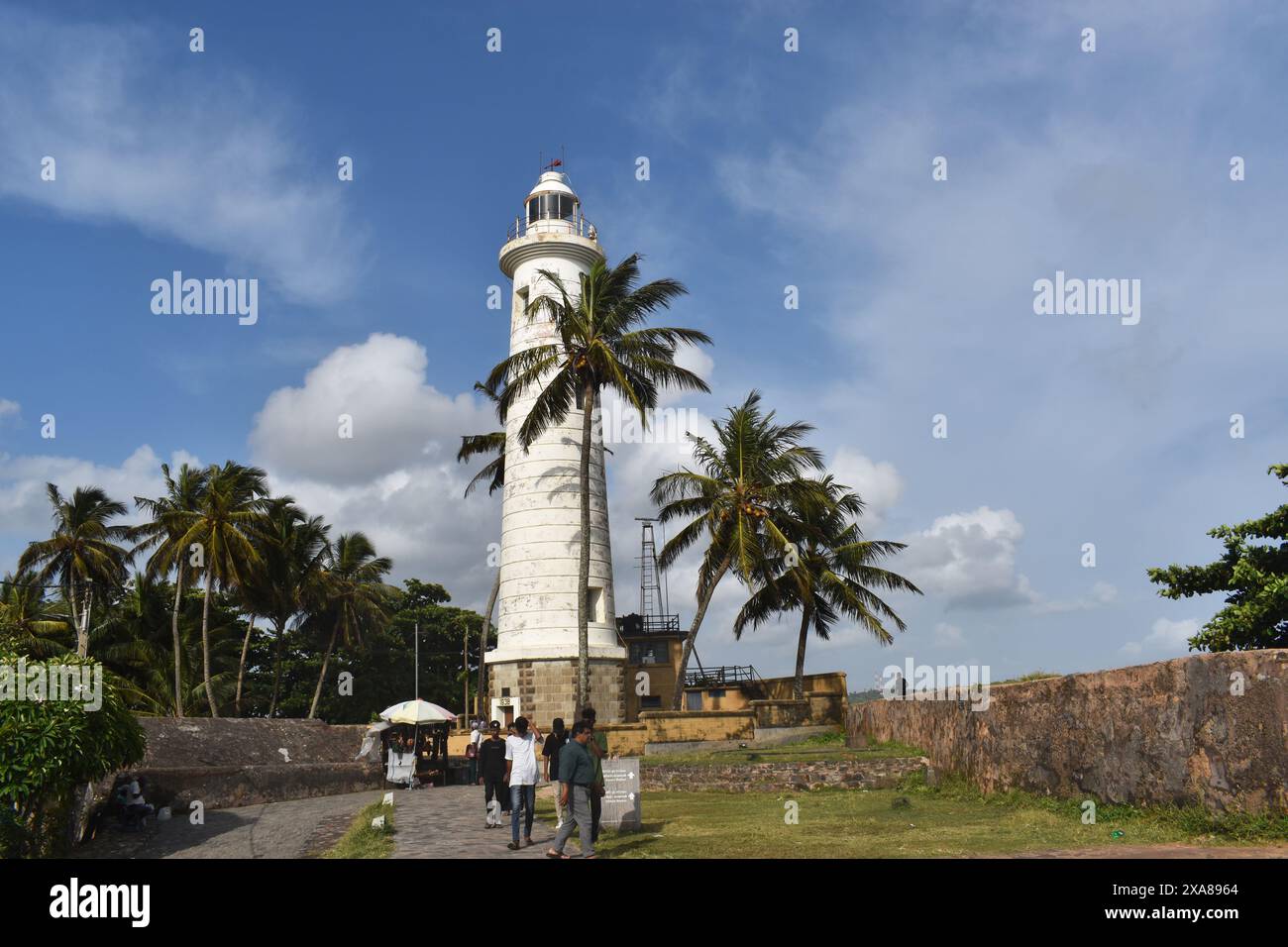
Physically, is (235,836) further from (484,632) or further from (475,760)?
(484,632)

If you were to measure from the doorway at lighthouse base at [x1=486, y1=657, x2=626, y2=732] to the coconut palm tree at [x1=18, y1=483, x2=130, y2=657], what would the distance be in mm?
19760

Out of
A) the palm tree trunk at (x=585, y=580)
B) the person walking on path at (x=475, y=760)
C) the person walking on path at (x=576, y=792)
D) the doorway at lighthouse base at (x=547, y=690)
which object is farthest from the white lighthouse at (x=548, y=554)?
the person walking on path at (x=576, y=792)

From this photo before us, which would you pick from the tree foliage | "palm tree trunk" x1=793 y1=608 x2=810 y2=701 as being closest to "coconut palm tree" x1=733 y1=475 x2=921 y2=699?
"palm tree trunk" x1=793 y1=608 x2=810 y2=701

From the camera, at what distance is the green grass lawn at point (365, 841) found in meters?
11.3

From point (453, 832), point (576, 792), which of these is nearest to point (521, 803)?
point (576, 792)

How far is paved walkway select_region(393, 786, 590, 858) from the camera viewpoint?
11375 millimetres

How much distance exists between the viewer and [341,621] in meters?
50.2

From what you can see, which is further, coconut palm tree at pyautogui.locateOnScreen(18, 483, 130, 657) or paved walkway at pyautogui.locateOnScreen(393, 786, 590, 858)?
coconut palm tree at pyautogui.locateOnScreen(18, 483, 130, 657)

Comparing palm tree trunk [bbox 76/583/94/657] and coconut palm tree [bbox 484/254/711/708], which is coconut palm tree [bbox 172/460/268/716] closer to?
palm tree trunk [bbox 76/583/94/657]

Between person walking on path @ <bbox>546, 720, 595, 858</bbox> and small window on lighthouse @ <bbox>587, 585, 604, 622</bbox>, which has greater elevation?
small window on lighthouse @ <bbox>587, 585, 604, 622</bbox>

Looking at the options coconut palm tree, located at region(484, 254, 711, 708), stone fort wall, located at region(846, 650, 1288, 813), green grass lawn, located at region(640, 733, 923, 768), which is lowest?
green grass lawn, located at region(640, 733, 923, 768)
